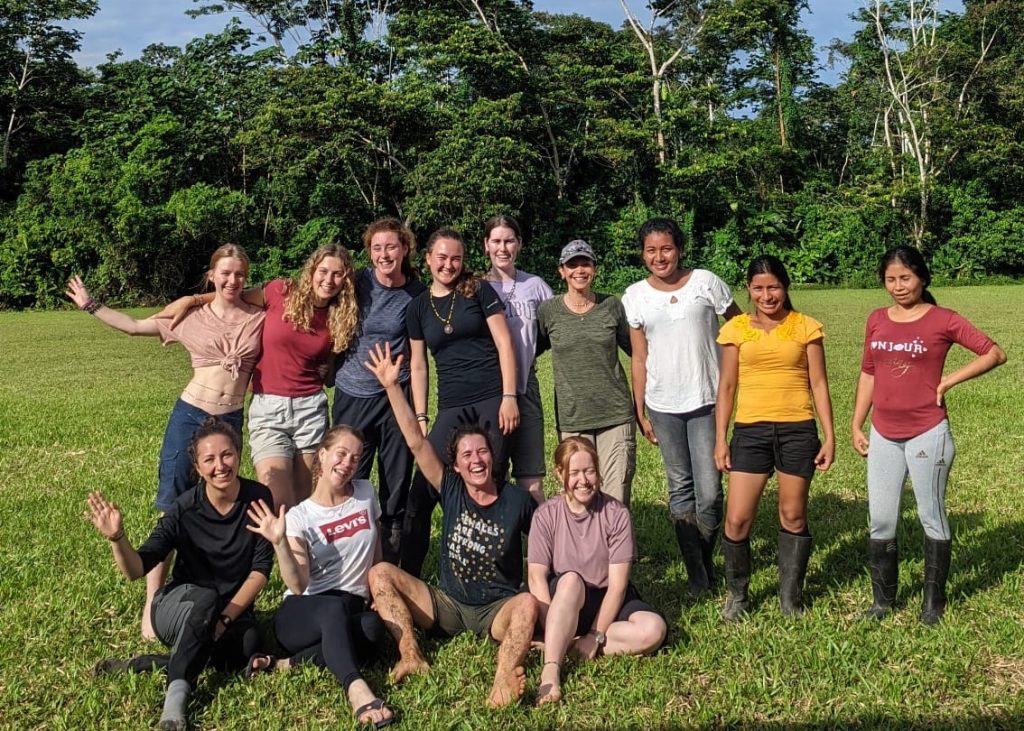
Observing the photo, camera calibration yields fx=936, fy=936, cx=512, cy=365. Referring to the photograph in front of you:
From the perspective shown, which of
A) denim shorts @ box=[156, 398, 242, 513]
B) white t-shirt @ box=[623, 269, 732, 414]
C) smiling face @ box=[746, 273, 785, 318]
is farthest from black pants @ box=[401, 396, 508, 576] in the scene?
smiling face @ box=[746, 273, 785, 318]

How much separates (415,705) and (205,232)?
33.7 metres

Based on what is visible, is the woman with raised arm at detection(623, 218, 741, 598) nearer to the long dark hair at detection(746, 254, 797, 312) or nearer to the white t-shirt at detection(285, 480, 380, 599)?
the long dark hair at detection(746, 254, 797, 312)

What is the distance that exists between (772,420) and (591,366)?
1.01m

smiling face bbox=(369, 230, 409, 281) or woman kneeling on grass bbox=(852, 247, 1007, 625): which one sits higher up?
smiling face bbox=(369, 230, 409, 281)

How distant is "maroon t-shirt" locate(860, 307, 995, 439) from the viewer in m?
4.35

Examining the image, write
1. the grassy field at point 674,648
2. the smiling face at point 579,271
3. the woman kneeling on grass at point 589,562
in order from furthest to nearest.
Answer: the smiling face at point 579,271
the woman kneeling on grass at point 589,562
the grassy field at point 674,648

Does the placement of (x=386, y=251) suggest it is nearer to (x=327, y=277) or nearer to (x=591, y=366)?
(x=327, y=277)

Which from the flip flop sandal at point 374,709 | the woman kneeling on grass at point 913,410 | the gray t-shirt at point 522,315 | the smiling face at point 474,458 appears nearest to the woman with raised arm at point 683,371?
the gray t-shirt at point 522,315

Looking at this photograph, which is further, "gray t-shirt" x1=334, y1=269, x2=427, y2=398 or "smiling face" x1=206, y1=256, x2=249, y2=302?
"gray t-shirt" x1=334, y1=269, x2=427, y2=398

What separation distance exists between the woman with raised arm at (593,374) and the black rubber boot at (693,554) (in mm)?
343

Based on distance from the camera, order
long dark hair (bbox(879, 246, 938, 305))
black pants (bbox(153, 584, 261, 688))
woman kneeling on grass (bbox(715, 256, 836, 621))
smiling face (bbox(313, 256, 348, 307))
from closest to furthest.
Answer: black pants (bbox(153, 584, 261, 688))
long dark hair (bbox(879, 246, 938, 305))
woman kneeling on grass (bbox(715, 256, 836, 621))
smiling face (bbox(313, 256, 348, 307))

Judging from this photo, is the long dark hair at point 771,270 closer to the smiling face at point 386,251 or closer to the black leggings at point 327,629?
the smiling face at point 386,251

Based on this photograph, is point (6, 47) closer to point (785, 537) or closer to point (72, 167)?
point (72, 167)

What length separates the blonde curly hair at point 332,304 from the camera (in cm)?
477
